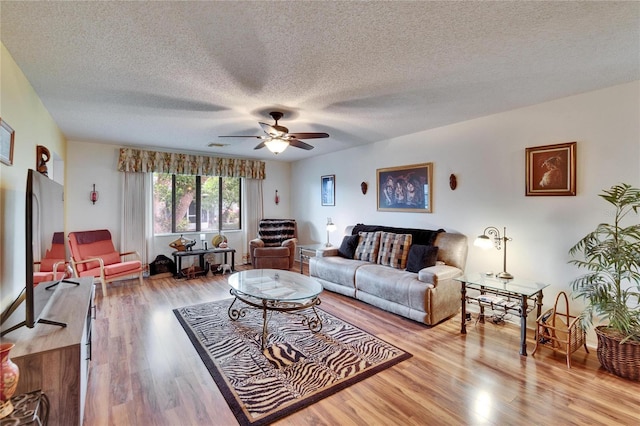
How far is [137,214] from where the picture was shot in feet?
16.9

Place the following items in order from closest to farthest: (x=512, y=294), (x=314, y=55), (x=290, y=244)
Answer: (x=314, y=55), (x=512, y=294), (x=290, y=244)

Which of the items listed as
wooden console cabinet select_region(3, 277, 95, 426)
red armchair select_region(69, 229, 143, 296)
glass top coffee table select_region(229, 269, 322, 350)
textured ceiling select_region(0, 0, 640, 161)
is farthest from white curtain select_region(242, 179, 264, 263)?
wooden console cabinet select_region(3, 277, 95, 426)

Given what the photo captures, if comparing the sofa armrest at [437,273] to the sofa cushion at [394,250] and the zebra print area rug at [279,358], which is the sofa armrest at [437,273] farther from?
the zebra print area rug at [279,358]

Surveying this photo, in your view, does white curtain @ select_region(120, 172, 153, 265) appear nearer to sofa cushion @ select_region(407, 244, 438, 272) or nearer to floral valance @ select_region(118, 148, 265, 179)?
floral valance @ select_region(118, 148, 265, 179)

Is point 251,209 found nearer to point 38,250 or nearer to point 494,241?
point 38,250

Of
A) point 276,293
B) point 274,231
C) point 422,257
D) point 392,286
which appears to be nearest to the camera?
point 276,293

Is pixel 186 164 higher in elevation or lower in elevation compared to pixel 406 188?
higher

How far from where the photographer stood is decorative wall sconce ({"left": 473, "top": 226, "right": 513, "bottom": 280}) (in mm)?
3096

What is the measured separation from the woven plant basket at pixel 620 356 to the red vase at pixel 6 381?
3825 mm

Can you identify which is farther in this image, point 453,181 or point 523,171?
point 453,181

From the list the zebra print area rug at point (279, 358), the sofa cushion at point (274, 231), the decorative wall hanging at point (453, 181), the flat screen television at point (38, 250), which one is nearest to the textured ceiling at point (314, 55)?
the decorative wall hanging at point (453, 181)

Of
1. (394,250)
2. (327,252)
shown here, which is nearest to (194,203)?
(327,252)

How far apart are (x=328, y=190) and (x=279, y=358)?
150 inches

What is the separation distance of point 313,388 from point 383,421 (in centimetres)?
55
